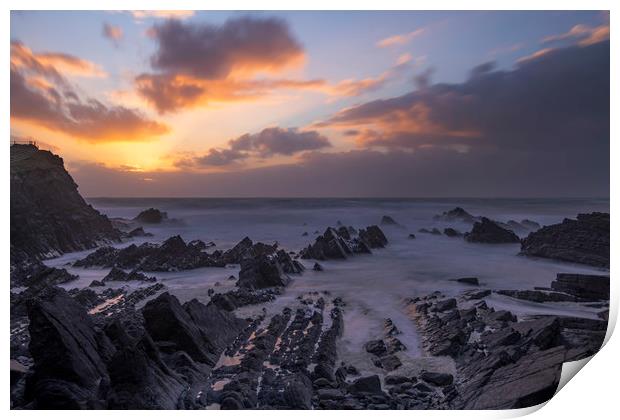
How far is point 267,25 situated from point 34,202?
3.77m

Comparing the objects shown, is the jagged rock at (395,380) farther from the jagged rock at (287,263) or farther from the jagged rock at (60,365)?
the jagged rock at (60,365)

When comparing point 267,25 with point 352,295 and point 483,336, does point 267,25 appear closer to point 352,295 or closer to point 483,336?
point 352,295

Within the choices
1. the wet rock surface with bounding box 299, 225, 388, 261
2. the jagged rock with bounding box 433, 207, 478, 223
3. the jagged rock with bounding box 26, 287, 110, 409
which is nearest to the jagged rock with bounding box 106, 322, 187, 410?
the jagged rock with bounding box 26, 287, 110, 409

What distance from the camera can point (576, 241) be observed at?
20.6 ft

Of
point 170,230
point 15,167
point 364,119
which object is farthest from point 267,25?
point 15,167

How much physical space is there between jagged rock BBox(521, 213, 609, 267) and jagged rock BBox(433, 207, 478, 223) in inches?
41.8

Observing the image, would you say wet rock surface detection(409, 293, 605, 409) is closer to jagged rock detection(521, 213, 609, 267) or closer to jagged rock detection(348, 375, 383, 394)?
jagged rock detection(348, 375, 383, 394)

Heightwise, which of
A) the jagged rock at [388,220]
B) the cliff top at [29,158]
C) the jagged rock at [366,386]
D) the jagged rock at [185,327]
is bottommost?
the jagged rock at [366,386]

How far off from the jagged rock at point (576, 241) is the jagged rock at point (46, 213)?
632 centimetres

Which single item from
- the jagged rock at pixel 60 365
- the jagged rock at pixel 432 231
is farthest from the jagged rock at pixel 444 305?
the jagged rock at pixel 60 365

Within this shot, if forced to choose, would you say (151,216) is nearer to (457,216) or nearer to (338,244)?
(338,244)

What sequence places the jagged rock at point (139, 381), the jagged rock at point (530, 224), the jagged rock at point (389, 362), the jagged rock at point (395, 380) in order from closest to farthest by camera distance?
the jagged rock at point (139, 381), the jagged rock at point (395, 380), the jagged rock at point (389, 362), the jagged rock at point (530, 224)

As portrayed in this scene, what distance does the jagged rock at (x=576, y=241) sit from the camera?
235 inches

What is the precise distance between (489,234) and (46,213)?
647 cm
